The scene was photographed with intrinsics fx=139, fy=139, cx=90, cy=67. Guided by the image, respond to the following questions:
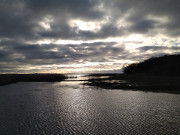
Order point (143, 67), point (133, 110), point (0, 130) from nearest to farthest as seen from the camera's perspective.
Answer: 1. point (0, 130)
2. point (133, 110)
3. point (143, 67)

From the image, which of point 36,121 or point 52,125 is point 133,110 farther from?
point 36,121

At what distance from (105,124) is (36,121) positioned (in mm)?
5826

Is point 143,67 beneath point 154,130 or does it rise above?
above

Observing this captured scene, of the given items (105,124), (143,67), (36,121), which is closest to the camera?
(105,124)

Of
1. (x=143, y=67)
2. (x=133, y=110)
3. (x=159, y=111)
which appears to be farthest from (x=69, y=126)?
(x=143, y=67)

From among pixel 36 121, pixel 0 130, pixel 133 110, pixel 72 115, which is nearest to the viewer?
pixel 0 130

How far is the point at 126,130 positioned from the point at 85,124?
3.17 meters

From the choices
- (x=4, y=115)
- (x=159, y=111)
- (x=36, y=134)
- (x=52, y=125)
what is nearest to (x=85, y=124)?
(x=52, y=125)

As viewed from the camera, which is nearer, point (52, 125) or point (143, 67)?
point (52, 125)

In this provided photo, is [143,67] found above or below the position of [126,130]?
above

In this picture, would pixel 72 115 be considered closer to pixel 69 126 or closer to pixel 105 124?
pixel 69 126

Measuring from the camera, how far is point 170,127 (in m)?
9.58

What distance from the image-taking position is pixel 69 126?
34.3 ft

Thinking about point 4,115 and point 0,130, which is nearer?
point 0,130
